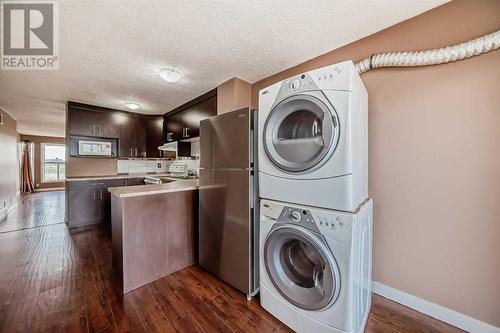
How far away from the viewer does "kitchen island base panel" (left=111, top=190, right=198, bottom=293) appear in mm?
1866

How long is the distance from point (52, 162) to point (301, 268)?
443 inches

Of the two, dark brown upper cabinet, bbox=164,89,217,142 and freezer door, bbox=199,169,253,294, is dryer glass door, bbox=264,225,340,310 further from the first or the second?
dark brown upper cabinet, bbox=164,89,217,142

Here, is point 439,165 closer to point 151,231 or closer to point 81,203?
point 151,231

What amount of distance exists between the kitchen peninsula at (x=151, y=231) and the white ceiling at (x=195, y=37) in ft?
4.81

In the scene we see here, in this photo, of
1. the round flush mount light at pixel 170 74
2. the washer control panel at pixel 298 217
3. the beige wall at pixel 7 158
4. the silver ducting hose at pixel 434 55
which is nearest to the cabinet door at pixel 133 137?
the beige wall at pixel 7 158

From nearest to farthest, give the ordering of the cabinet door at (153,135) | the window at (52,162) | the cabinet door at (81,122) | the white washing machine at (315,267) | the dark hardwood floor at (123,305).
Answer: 1. the white washing machine at (315,267)
2. the dark hardwood floor at (123,305)
3. the cabinet door at (81,122)
4. the cabinet door at (153,135)
5. the window at (52,162)

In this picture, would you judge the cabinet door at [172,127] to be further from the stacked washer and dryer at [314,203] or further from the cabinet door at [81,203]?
the stacked washer and dryer at [314,203]

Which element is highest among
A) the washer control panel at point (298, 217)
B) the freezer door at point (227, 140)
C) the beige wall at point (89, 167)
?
the freezer door at point (227, 140)

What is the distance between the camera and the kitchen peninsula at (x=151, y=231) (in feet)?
6.13

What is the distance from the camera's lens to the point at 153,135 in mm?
4855

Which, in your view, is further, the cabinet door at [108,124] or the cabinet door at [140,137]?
the cabinet door at [140,137]

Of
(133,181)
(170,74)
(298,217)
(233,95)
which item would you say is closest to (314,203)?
(298,217)

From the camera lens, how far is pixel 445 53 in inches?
56.4

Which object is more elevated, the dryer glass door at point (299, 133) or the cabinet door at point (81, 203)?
the dryer glass door at point (299, 133)
